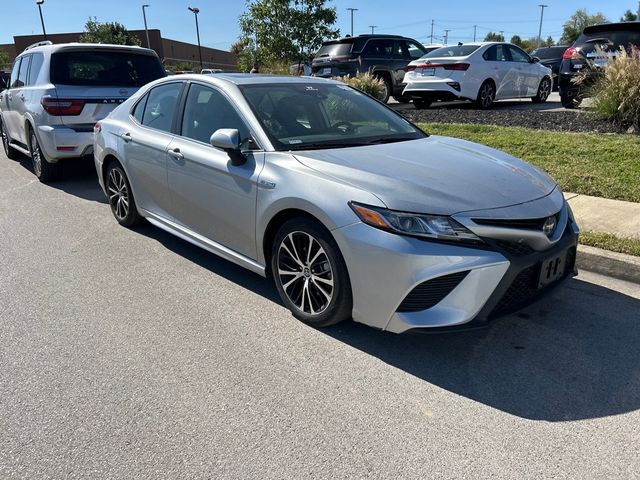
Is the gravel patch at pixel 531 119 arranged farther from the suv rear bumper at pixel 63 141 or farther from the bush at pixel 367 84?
the suv rear bumper at pixel 63 141

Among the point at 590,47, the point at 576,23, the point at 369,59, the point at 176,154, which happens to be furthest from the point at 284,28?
the point at 576,23

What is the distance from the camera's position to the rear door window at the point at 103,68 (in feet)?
25.0

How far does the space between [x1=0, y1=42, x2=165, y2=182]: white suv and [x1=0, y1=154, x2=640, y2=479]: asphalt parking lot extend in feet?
11.6

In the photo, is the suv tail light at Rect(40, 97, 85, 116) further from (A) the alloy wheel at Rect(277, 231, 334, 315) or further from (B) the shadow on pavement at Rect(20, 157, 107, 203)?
(A) the alloy wheel at Rect(277, 231, 334, 315)

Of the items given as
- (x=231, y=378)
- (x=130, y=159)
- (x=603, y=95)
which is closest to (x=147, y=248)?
(x=130, y=159)

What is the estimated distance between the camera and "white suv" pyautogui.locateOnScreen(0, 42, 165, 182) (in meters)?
7.42

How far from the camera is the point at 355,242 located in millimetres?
3164

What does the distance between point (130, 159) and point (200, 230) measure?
52.3 inches

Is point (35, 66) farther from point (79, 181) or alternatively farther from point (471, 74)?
point (471, 74)

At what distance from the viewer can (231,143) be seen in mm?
3795

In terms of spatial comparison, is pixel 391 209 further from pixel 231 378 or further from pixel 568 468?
pixel 568 468

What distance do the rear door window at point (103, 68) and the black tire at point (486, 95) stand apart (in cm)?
706

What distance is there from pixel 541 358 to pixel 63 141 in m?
6.53

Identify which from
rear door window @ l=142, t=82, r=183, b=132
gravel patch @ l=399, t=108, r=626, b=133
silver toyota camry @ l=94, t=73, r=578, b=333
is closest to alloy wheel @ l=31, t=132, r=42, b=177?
rear door window @ l=142, t=82, r=183, b=132
